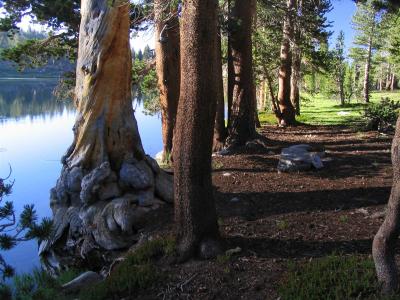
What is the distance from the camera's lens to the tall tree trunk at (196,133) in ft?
16.5

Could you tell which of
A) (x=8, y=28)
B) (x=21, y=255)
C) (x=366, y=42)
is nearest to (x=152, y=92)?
(x=8, y=28)

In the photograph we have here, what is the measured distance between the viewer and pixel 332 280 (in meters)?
4.34

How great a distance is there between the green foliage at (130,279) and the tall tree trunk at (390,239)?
2.28 m

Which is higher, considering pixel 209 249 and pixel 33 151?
pixel 209 249

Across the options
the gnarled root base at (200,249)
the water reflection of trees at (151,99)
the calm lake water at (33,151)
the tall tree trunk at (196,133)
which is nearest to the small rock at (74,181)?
the calm lake water at (33,151)

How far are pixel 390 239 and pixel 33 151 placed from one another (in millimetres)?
23970

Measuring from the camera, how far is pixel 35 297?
395cm

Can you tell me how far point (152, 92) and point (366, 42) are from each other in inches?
1837

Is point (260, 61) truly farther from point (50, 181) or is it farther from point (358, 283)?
point (358, 283)

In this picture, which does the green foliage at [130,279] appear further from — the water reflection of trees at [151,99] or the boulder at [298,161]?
the water reflection of trees at [151,99]

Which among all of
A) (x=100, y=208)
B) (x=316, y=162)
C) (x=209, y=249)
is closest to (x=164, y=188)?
(x=100, y=208)

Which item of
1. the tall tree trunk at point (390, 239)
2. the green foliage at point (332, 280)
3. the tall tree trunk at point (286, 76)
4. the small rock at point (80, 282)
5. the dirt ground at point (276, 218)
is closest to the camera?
the tall tree trunk at point (390, 239)

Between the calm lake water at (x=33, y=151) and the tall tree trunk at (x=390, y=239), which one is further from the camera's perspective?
the calm lake water at (x=33, y=151)

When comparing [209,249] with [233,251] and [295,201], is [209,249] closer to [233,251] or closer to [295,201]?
[233,251]
